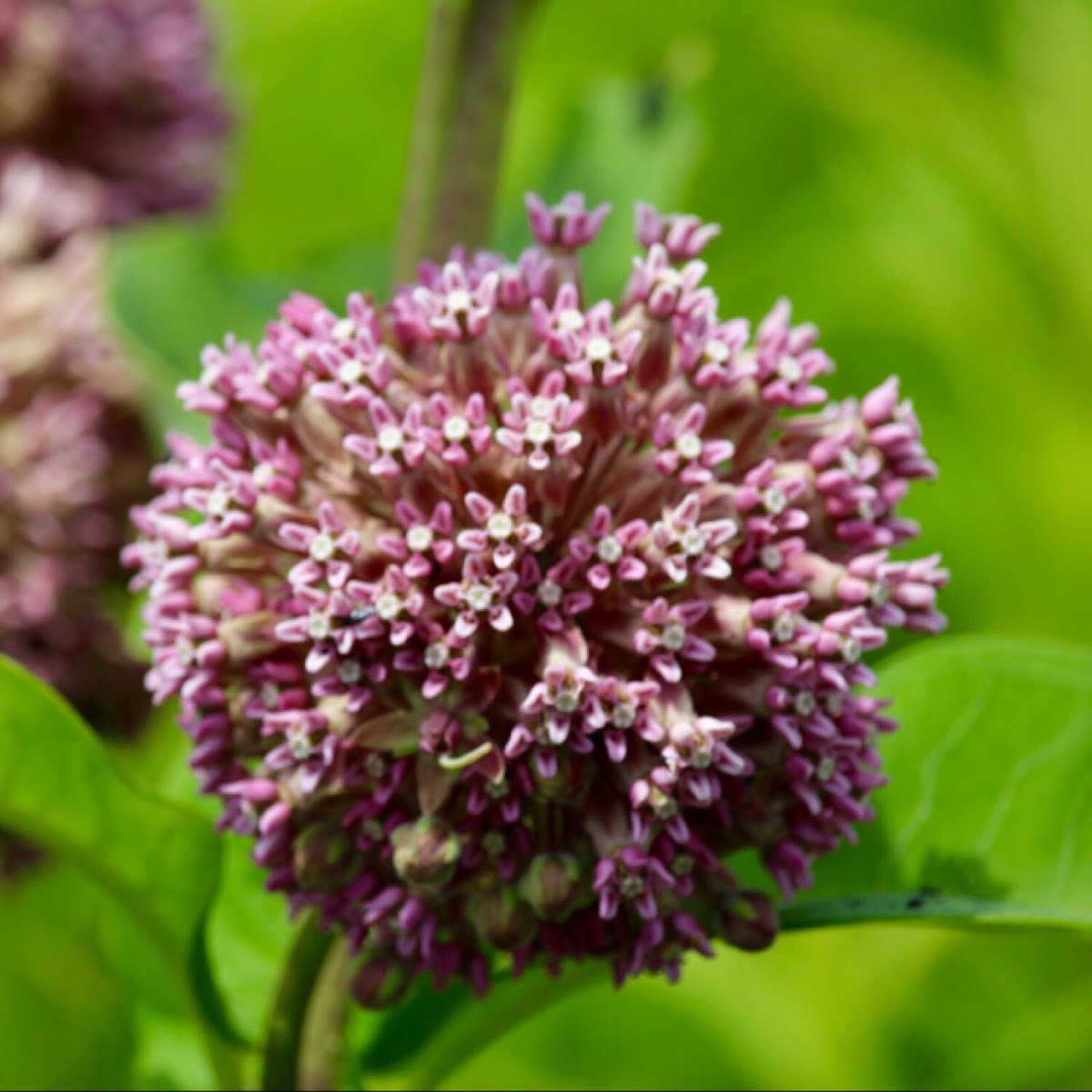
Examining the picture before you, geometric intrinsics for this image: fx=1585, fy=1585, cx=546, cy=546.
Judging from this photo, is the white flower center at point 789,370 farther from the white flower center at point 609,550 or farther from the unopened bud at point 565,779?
the unopened bud at point 565,779

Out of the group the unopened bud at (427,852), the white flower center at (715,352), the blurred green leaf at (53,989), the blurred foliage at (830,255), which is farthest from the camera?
the blurred foliage at (830,255)

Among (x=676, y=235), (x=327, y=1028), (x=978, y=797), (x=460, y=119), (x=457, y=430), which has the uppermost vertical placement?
(x=460, y=119)

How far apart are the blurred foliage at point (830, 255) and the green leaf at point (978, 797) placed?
2cm

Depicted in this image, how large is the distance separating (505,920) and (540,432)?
283mm

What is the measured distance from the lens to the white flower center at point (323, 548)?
3.05 feet

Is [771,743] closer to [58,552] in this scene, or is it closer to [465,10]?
[465,10]

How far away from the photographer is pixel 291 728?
3.03 feet

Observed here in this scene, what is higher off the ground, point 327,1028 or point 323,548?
point 323,548

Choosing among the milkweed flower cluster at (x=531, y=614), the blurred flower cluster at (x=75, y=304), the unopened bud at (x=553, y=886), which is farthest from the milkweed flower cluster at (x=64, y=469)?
the unopened bud at (x=553, y=886)

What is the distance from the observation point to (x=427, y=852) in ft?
2.91

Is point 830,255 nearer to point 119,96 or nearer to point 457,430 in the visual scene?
point 119,96

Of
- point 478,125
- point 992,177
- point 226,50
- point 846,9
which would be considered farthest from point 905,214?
point 478,125

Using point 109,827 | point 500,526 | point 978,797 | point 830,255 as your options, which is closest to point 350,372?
point 500,526

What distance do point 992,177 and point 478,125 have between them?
156 cm
